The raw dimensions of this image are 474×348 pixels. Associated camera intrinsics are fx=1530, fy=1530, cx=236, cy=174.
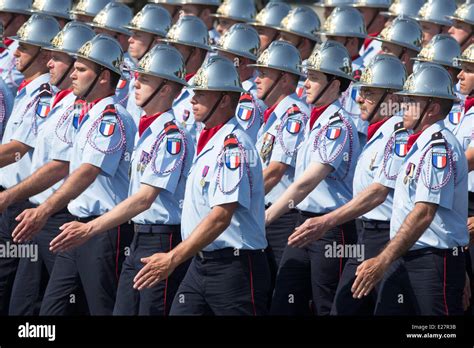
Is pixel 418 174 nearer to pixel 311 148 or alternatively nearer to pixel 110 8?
pixel 311 148

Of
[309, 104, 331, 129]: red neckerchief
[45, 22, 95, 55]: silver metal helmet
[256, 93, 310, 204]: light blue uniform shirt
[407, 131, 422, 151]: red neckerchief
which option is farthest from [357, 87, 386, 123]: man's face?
[45, 22, 95, 55]: silver metal helmet

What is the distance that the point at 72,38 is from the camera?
11.3 meters

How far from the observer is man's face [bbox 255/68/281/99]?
1174 cm

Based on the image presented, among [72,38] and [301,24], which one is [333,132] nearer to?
[72,38]

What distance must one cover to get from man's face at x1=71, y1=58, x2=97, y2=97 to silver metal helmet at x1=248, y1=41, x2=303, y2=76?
4.93 ft

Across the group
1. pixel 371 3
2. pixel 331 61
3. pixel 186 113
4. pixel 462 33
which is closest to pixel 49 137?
pixel 186 113

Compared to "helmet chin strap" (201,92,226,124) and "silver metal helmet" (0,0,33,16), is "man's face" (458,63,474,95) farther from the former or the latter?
"silver metal helmet" (0,0,33,16)

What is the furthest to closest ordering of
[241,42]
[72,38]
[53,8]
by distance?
[53,8] → [241,42] → [72,38]

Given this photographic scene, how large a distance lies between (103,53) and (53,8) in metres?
3.45

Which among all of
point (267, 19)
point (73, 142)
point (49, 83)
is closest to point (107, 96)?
point (73, 142)

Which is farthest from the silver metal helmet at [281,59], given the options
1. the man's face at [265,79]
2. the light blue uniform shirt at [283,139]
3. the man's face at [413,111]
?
the man's face at [413,111]

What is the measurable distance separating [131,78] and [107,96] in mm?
2430

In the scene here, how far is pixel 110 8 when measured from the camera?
45.1 ft

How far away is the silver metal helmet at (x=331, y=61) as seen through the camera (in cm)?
1130
